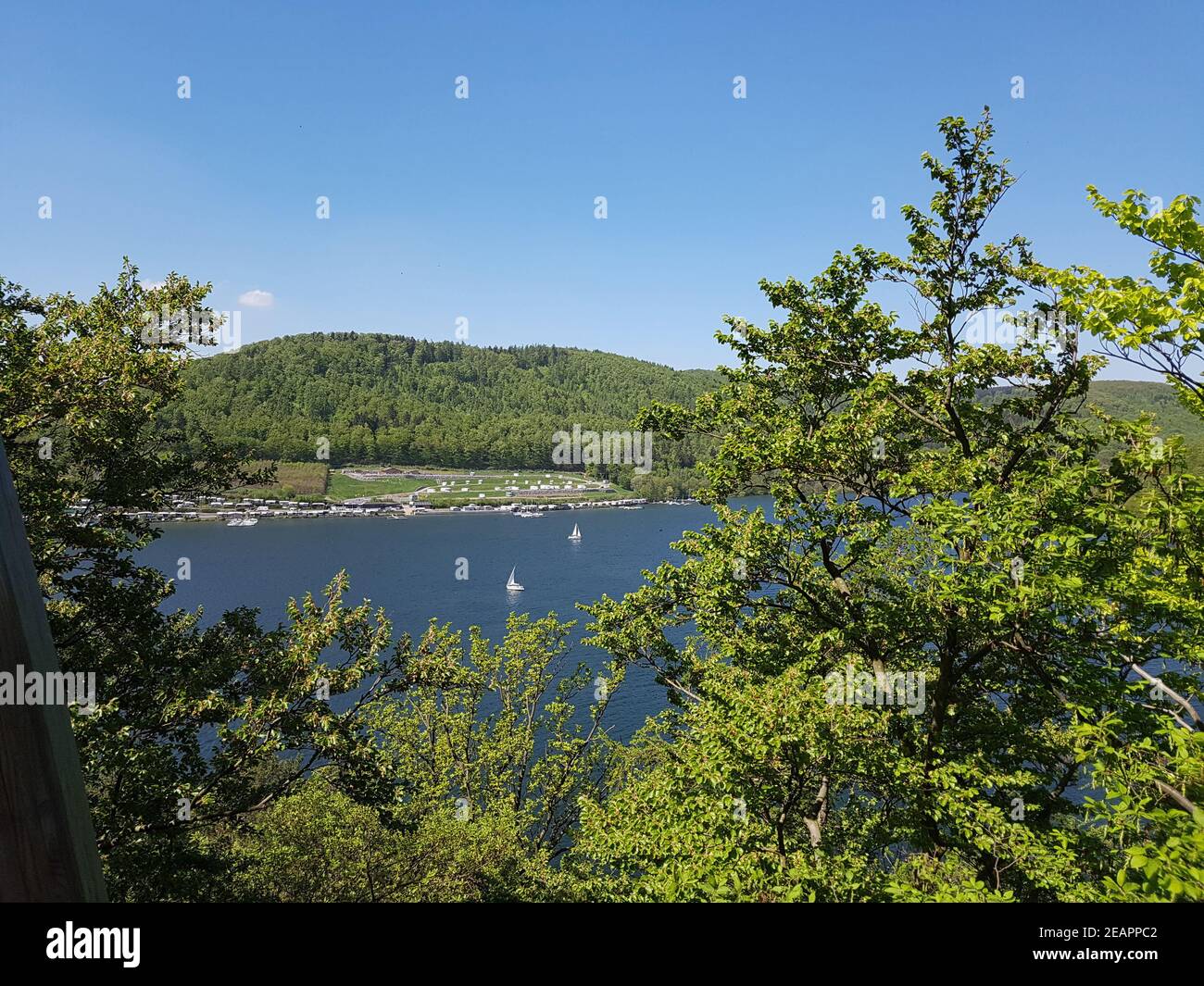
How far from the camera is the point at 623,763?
24938mm

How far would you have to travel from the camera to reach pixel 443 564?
82.7 m

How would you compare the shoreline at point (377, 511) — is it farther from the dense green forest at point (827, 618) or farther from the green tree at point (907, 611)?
the green tree at point (907, 611)

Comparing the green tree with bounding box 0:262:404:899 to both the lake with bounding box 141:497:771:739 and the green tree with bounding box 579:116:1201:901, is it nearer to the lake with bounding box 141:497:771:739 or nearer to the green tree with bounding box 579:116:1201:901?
the green tree with bounding box 579:116:1201:901

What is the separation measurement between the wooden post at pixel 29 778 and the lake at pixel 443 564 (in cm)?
3448

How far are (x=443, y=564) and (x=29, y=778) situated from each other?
8386cm

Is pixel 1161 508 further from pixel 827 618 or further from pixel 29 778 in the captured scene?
pixel 29 778

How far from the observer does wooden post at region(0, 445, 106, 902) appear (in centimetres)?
112

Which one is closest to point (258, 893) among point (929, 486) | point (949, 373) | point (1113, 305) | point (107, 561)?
point (107, 561)

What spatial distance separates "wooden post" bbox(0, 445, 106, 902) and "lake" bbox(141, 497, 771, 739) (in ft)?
113

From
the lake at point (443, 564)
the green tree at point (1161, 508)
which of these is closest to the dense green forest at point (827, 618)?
the green tree at point (1161, 508)

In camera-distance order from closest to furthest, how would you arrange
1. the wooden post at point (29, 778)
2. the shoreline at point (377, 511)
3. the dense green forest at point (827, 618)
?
the wooden post at point (29, 778)
the dense green forest at point (827, 618)
the shoreline at point (377, 511)

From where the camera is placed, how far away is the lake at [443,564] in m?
57.0

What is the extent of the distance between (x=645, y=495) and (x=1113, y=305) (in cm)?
14537

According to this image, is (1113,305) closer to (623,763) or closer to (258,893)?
(258,893)
